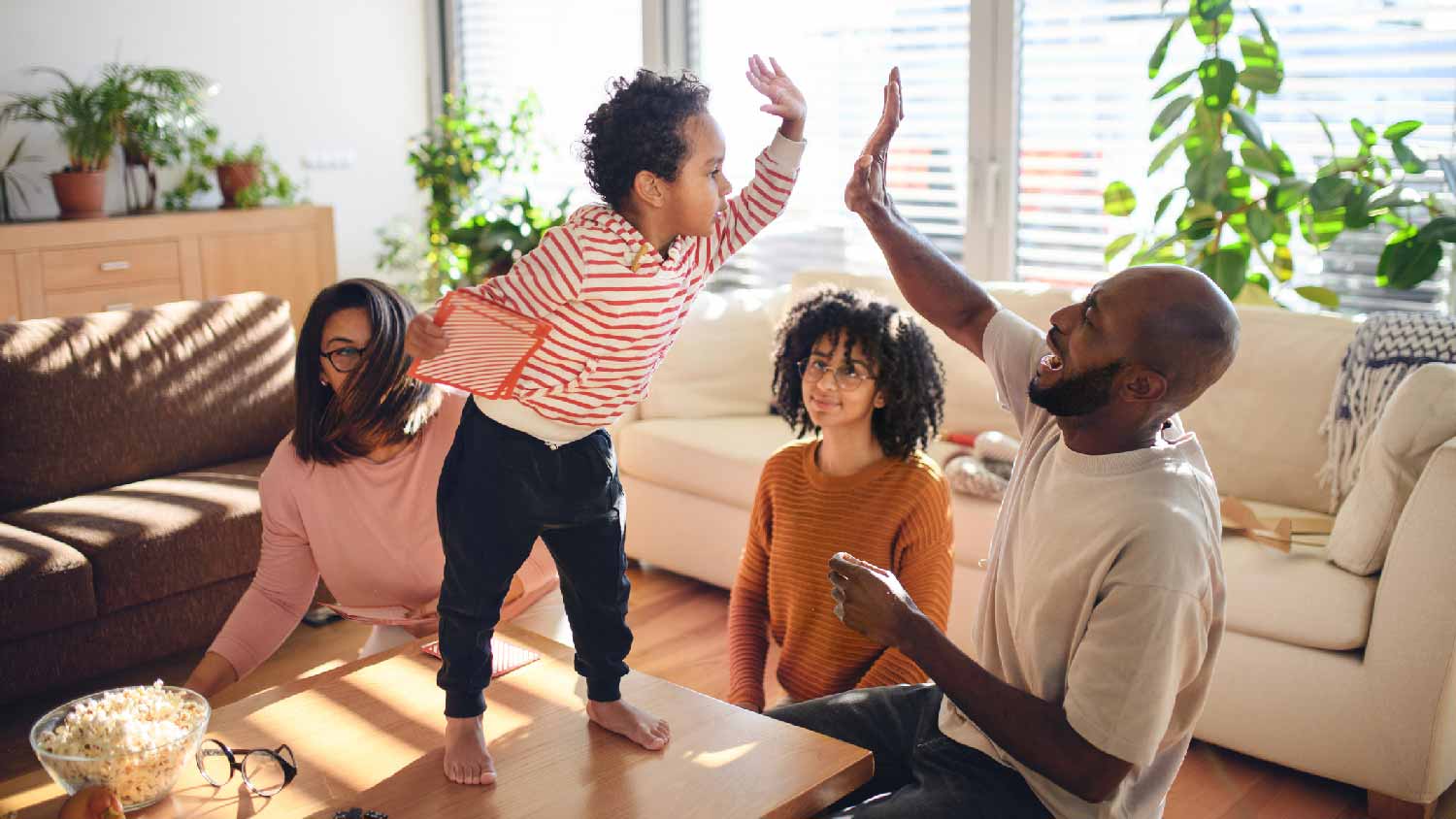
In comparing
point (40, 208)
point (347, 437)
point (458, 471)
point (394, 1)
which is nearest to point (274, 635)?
point (347, 437)

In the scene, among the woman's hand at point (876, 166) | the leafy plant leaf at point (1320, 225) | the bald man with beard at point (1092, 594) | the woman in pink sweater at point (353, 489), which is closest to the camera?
the bald man with beard at point (1092, 594)

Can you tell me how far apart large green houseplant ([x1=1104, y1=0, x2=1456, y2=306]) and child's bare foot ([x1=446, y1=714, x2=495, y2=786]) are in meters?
2.39

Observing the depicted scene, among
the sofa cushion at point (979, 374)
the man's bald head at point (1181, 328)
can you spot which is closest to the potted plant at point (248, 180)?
the sofa cushion at point (979, 374)

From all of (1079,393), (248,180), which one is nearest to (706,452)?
(1079,393)

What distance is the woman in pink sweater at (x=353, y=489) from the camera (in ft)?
6.48

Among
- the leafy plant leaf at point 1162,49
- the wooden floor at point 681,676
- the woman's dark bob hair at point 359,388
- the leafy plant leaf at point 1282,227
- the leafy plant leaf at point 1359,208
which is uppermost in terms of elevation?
the leafy plant leaf at point 1162,49

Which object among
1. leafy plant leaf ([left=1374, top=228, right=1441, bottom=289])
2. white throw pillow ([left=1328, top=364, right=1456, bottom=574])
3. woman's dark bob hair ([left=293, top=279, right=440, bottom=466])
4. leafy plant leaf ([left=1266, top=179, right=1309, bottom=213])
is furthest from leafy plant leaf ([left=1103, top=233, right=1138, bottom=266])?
woman's dark bob hair ([left=293, top=279, right=440, bottom=466])

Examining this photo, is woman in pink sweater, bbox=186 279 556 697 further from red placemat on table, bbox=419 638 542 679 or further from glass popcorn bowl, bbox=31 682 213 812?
glass popcorn bowl, bbox=31 682 213 812

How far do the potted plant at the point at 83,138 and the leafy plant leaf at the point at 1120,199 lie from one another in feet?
11.9

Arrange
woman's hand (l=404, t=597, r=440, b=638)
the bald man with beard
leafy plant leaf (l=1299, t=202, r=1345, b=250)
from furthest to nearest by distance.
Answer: leafy plant leaf (l=1299, t=202, r=1345, b=250) < woman's hand (l=404, t=597, r=440, b=638) < the bald man with beard

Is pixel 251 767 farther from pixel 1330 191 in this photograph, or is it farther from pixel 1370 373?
pixel 1330 191

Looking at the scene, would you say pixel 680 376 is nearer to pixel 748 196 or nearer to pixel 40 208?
pixel 748 196

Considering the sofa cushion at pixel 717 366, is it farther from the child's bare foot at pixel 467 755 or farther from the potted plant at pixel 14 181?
the potted plant at pixel 14 181

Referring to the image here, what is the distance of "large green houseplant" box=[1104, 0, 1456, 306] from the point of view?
119 inches
